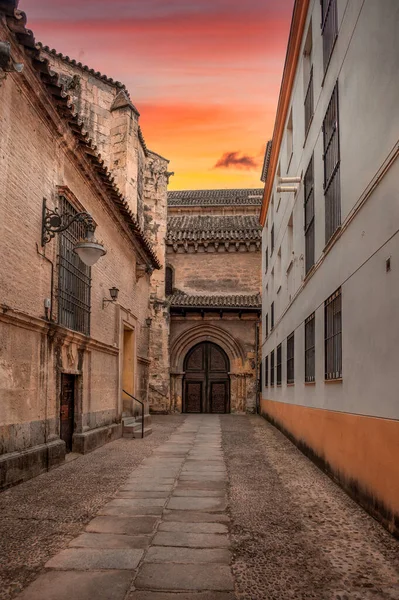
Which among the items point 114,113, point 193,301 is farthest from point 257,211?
point 114,113

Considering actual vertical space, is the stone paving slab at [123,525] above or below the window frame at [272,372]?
below

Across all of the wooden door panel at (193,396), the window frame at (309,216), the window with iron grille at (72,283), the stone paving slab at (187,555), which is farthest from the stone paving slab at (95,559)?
the wooden door panel at (193,396)

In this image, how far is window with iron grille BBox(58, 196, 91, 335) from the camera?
9.32 meters

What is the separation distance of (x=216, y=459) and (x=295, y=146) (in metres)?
7.20

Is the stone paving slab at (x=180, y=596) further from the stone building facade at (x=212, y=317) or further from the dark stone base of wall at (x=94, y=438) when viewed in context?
the stone building facade at (x=212, y=317)

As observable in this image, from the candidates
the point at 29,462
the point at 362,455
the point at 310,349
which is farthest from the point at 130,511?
the point at 310,349

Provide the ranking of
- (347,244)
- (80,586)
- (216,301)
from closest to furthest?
(80,586), (347,244), (216,301)

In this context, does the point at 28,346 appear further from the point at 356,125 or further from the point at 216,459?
the point at 356,125

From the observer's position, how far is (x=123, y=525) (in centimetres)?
516

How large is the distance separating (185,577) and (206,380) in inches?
830

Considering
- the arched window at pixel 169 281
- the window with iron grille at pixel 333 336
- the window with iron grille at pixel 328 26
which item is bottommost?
the window with iron grille at pixel 333 336

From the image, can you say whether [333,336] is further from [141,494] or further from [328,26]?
[328,26]

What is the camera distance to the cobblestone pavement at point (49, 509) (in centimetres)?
403

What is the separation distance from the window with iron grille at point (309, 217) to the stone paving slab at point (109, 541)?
6795 millimetres
